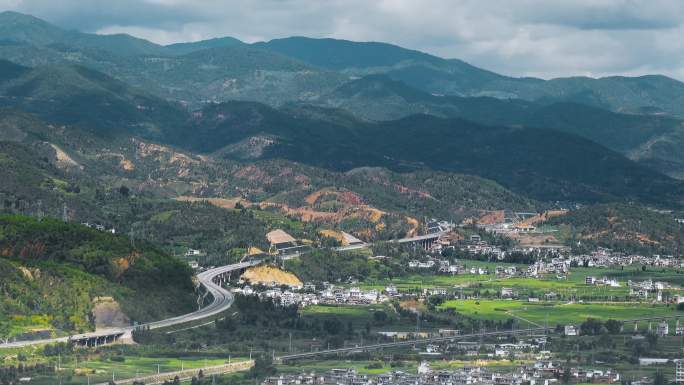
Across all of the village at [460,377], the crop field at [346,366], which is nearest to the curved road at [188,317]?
the crop field at [346,366]

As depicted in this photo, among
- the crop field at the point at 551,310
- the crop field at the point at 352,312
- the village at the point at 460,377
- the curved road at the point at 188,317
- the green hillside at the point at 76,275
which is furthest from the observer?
the crop field at the point at 551,310

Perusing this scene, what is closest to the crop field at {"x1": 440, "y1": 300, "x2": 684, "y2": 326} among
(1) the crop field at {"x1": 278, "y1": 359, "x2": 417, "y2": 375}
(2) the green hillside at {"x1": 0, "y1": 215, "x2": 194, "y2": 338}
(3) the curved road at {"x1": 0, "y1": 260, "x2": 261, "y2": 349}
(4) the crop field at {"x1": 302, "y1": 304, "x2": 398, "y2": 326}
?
(4) the crop field at {"x1": 302, "y1": 304, "x2": 398, "y2": 326}

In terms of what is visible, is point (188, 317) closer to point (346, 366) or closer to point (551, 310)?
point (346, 366)

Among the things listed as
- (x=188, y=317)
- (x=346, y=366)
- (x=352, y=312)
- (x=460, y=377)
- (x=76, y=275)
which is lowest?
Answer: (x=460, y=377)

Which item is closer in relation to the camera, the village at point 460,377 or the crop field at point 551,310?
the village at point 460,377

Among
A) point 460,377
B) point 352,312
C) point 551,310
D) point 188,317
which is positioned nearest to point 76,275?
point 188,317

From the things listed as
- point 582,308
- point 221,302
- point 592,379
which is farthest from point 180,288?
point 592,379

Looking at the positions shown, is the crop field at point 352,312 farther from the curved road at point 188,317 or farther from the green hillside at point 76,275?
the green hillside at point 76,275
